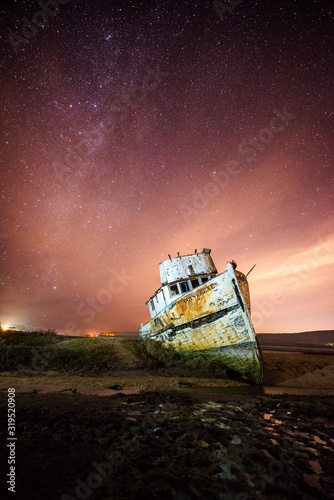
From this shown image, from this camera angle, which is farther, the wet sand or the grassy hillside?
the grassy hillside

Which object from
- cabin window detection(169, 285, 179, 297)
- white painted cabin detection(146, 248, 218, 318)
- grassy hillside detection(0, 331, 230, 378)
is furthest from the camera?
white painted cabin detection(146, 248, 218, 318)

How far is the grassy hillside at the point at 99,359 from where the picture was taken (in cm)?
829

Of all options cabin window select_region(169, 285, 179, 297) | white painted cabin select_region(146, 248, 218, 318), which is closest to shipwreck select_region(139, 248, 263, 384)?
cabin window select_region(169, 285, 179, 297)

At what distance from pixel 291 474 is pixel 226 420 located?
1.43 meters

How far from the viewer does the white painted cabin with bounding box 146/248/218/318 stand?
11.8 metres

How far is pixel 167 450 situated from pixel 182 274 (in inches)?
392

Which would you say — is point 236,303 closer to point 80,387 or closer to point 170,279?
point 170,279

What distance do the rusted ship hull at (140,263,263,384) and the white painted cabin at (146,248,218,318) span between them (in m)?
1.94

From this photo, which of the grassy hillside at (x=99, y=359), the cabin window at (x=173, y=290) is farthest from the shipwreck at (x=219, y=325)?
the cabin window at (x=173, y=290)

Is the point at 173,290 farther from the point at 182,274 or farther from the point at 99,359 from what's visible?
the point at 99,359

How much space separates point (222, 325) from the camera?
8211 mm

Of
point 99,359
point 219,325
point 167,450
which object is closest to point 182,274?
point 219,325

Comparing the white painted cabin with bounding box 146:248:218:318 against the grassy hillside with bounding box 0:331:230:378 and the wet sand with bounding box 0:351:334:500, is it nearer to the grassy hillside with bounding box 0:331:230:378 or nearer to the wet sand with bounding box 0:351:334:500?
the grassy hillside with bounding box 0:331:230:378

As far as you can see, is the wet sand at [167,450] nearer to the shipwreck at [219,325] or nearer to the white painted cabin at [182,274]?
the shipwreck at [219,325]
